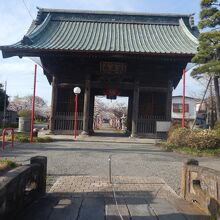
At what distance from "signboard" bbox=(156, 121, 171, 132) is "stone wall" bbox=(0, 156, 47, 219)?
40.5 feet

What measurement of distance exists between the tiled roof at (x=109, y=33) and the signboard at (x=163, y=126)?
3918 millimetres

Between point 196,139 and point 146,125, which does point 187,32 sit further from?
point 196,139

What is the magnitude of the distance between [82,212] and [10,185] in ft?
4.34

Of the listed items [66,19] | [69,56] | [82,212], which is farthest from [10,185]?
[66,19]

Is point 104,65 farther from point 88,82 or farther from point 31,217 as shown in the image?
point 31,217

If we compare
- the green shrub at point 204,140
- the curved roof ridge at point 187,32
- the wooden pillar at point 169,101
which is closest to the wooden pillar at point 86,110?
the wooden pillar at point 169,101

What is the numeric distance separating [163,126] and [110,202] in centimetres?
1278

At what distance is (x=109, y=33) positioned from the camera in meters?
A: 20.3

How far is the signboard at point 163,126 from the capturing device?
1756 centimetres

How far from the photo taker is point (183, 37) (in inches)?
783

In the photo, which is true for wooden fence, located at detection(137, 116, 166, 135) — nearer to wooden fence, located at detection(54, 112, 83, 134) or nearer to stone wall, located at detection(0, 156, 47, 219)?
wooden fence, located at detection(54, 112, 83, 134)

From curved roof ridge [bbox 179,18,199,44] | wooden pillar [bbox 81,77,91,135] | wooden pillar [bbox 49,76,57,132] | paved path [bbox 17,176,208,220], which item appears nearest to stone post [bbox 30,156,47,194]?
paved path [bbox 17,176,208,220]

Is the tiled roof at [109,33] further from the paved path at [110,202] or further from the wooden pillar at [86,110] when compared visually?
the paved path at [110,202]

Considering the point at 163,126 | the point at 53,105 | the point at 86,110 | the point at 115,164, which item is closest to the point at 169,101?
the point at 163,126
